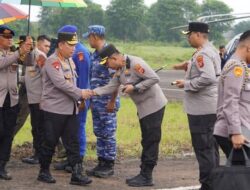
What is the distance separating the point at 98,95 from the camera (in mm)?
7133

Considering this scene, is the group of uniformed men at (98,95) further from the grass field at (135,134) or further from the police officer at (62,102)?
the grass field at (135,134)

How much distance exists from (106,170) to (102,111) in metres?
0.79

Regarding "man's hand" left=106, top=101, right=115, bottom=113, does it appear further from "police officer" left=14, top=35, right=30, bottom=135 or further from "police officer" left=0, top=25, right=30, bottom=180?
"police officer" left=14, top=35, right=30, bottom=135

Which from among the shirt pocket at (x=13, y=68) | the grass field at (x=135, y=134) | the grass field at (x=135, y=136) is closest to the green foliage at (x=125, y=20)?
the grass field at (x=135, y=134)

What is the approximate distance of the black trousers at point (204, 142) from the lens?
6547 millimetres

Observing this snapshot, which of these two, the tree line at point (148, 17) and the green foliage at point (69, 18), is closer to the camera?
the green foliage at point (69, 18)

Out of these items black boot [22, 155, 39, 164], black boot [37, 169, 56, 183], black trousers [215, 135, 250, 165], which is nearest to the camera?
black trousers [215, 135, 250, 165]

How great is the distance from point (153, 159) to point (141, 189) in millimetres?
400

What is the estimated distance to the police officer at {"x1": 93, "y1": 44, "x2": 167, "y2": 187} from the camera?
6.92 metres

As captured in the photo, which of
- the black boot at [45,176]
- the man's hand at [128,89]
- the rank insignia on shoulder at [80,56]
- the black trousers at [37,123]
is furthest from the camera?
the black trousers at [37,123]

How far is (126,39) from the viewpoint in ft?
240

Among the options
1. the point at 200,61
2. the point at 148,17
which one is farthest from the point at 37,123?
the point at 148,17

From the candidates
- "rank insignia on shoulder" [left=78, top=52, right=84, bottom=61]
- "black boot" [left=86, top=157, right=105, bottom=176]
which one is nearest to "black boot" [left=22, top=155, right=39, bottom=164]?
"black boot" [left=86, top=157, right=105, bottom=176]

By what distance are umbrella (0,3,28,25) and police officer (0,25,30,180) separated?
0.49 meters
